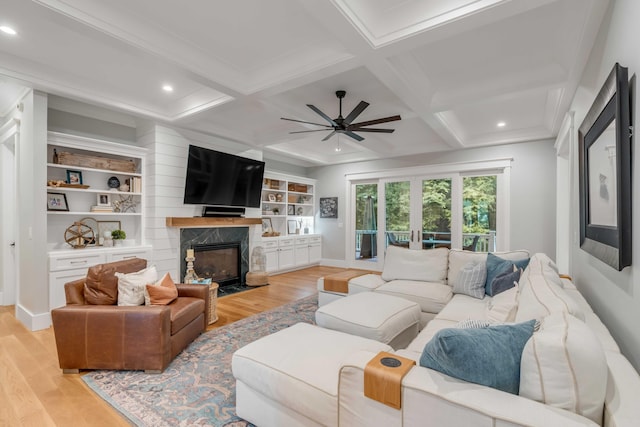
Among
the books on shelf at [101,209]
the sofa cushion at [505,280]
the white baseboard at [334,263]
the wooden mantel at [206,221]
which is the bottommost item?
the white baseboard at [334,263]

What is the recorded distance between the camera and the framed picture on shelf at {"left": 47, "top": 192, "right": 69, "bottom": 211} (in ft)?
12.4

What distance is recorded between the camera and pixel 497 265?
3125 mm

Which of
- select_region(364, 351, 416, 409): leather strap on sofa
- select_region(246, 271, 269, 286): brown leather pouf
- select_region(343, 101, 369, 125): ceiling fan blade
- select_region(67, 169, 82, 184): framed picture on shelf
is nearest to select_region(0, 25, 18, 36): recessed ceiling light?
select_region(67, 169, 82, 184): framed picture on shelf

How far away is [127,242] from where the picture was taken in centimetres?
450

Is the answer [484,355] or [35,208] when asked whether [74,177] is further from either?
[484,355]

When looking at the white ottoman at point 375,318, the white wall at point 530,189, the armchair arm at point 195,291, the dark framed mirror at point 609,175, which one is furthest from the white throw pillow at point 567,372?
the white wall at point 530,189

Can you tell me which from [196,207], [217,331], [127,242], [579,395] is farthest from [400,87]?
[127,242]

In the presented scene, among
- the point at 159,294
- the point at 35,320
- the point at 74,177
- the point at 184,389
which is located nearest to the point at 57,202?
the point at 74,177

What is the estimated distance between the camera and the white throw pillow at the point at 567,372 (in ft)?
3.18

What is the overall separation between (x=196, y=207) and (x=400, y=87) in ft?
11.9

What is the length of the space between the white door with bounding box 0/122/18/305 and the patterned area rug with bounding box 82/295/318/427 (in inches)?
122

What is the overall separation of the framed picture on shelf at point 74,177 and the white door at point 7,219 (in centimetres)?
97

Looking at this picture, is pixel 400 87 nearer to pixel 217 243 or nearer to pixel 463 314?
pixel 463 314

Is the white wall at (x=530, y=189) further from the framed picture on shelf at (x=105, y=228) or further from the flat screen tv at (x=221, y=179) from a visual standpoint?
the framed picture on shelf at (x=105, y=228)
